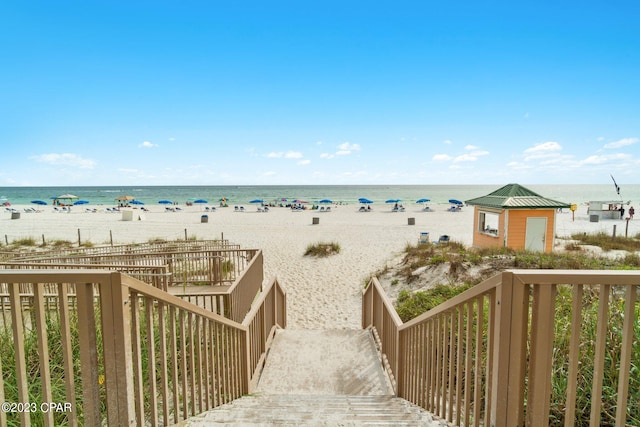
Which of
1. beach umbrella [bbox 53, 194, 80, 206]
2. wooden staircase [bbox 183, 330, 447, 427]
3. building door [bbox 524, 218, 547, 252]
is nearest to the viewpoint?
wooden staircase [bbox 183, 330, 447, 427]

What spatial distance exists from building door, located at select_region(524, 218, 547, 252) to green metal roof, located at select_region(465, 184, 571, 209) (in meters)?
0.63

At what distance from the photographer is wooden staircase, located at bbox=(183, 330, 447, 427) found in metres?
2.62

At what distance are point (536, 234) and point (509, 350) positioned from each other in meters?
14.6

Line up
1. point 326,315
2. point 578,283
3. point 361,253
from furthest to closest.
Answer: point 361,253, point 326,315, point 578,283

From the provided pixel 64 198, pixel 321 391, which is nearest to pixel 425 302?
pixel 321 391

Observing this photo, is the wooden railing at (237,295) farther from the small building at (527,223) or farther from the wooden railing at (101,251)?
the small building at (527,223)

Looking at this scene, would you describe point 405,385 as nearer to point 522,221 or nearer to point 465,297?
point 465,297

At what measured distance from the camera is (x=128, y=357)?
1875mm

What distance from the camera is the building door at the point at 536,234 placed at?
46.1 ft

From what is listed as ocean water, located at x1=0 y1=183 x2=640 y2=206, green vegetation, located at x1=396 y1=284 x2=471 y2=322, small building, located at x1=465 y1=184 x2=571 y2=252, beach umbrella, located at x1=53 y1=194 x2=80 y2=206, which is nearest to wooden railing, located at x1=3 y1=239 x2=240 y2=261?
green vegetation, located at x1=396 y1=284 x2=471 y2=322

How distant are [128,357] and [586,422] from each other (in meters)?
3.39

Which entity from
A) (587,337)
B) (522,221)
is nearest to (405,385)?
(587,337)

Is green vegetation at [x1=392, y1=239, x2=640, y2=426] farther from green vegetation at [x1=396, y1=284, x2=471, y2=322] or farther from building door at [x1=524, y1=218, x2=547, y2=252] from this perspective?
building door at [x1=524, y1=218, x2=547, y2=252]

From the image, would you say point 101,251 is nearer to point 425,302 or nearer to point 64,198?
point 425,302
